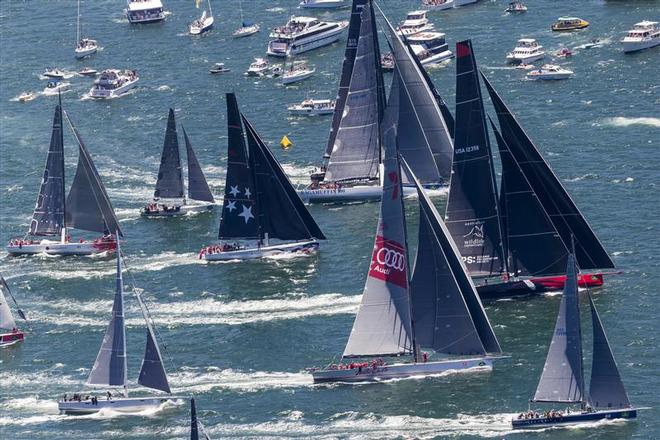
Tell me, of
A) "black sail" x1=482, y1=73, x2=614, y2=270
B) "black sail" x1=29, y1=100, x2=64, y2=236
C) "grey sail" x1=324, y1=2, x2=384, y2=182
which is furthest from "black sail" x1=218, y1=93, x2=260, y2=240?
"black sail" x1=482, y1=73, x2=614, y2=270

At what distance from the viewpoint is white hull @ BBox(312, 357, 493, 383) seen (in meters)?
131

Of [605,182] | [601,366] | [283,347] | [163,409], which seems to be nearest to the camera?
[601,366]

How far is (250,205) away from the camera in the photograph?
15938cm

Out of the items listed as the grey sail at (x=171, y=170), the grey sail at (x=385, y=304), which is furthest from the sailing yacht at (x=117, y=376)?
the grey sail at (x=171, y=170)

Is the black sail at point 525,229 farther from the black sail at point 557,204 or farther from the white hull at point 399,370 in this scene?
the white hull at point 399,370

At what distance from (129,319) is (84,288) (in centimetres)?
984

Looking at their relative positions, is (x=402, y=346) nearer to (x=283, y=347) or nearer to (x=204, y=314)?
(x=283, y=347)

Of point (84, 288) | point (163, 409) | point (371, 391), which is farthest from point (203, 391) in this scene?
point (84, 288)

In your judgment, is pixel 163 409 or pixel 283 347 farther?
pixel 283 347

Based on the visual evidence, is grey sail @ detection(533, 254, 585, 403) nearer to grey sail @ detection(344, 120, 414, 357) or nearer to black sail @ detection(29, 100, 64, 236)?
grey sail @ detection(344, 120, 414, 357)

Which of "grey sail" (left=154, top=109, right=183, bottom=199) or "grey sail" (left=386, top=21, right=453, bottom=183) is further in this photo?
"grey sail" (left=154, top=109, right=183, bottom=199)

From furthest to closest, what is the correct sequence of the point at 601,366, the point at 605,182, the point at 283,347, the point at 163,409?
1. the point at 605,182
2. the point at 283,347
3. the point at 163,409
4. the point at 601,366

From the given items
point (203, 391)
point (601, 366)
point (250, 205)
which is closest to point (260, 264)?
point (250, 205)

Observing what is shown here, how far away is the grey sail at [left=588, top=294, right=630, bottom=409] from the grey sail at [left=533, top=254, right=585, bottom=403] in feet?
2.98
